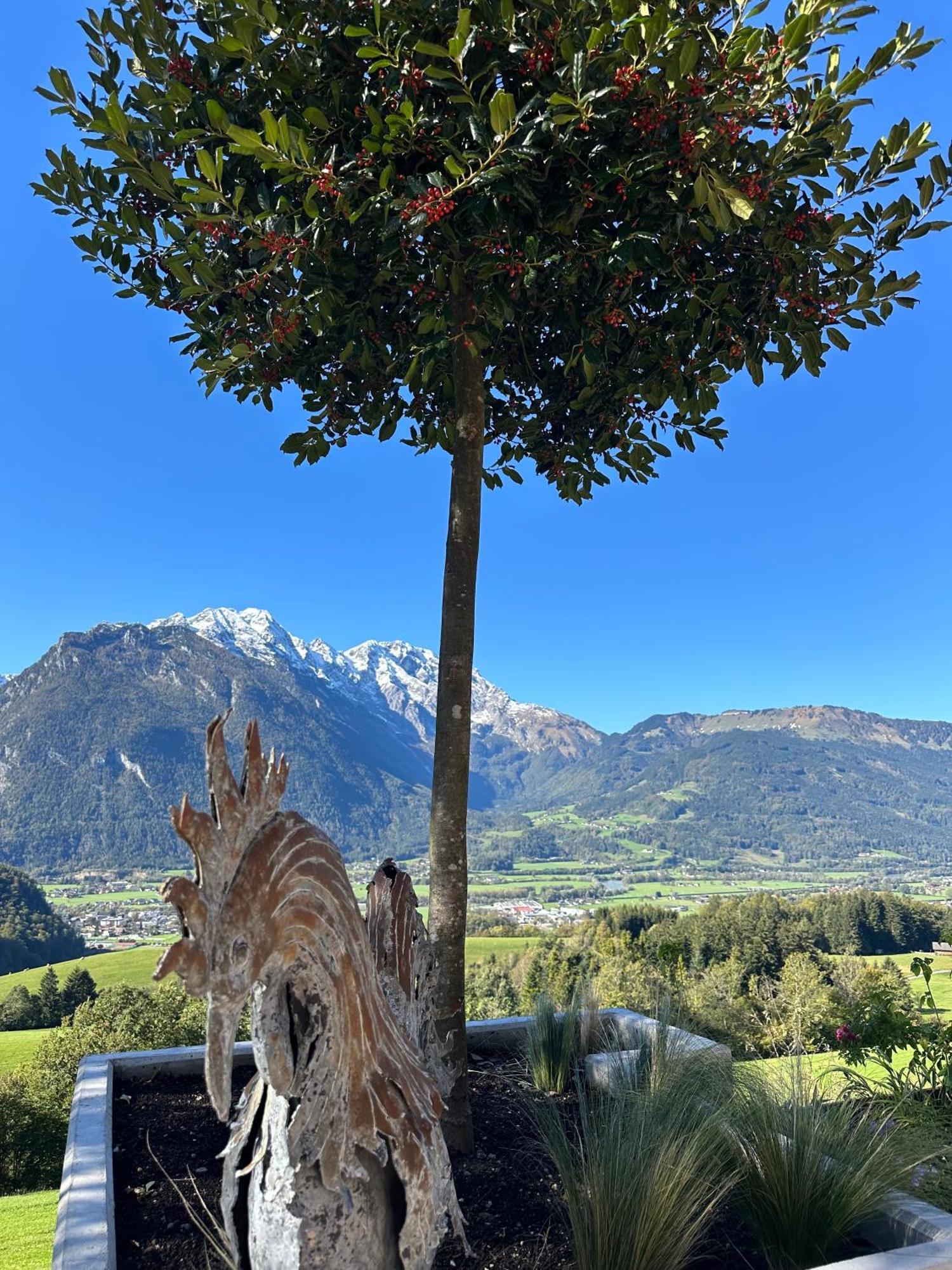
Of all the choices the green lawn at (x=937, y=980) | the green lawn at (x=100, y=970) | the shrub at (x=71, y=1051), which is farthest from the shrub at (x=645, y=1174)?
the green lawn at (x=100, y=970)

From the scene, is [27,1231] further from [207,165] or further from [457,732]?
[207,165]

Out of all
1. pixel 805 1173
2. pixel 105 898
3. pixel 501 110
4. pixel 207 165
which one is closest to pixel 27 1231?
pixel 805 1173

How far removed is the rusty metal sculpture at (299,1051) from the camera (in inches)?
71.4

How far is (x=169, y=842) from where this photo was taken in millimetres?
157375

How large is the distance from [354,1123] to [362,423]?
158 inches

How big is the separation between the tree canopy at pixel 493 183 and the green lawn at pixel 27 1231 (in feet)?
14.9

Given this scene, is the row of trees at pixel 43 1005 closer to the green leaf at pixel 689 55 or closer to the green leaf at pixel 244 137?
the green leaf at pixel 244 137

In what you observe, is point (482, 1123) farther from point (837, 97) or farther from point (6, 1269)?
point (837, 97)

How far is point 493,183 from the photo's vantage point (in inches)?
120

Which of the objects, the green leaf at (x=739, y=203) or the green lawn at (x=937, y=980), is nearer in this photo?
the green leaf at (x=739, y=203)

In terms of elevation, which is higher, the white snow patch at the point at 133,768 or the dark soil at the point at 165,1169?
the white snow patch at the point at 133,768

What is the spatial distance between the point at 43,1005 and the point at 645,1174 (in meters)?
51.1

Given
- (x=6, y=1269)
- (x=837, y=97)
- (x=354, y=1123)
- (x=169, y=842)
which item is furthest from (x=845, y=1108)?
(x=169, y=842)

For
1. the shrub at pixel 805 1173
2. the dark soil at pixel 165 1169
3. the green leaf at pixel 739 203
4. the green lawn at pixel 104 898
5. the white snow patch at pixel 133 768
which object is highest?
the white snow patch at pixel 133 768
